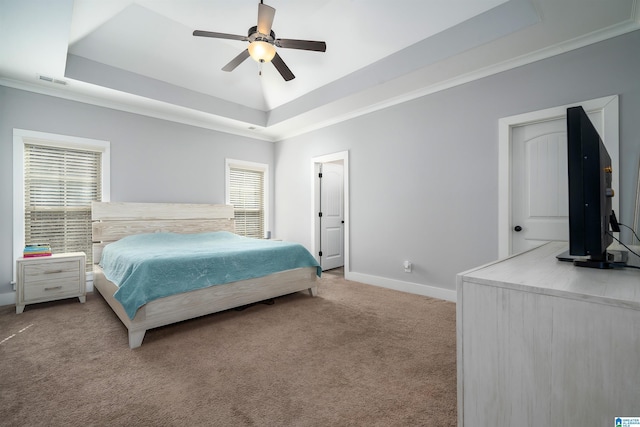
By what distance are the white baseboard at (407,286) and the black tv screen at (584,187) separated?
234cm

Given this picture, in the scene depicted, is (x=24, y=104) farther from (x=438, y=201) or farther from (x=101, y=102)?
(x=438, y=201)

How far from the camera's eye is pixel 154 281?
7.60 ft

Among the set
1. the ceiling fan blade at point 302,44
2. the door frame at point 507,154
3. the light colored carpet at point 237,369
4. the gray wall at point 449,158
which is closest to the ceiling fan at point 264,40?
the ceiling fan blade at point 302,44

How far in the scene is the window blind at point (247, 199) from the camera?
5.31 meters

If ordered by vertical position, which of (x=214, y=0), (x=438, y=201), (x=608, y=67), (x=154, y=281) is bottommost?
(x=154, y=281)

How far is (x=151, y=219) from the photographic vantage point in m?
4.07

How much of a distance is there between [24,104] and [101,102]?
75 centimetres

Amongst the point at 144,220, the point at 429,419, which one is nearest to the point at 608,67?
the point at 429,419

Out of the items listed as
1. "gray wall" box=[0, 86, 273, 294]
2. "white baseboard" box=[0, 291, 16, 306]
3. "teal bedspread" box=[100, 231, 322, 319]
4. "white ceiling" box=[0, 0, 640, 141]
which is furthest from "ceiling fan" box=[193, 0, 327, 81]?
"white baseboard" box=[0, 291, 16, 306]

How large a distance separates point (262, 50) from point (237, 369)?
252cm

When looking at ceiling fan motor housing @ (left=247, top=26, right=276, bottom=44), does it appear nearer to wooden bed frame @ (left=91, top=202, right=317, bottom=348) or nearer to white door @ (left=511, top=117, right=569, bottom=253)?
wooden bed frame @ (left=91, top=202, right=317, bottom=348)

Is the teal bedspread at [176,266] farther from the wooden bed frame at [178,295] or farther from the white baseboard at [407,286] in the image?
the white baseboard at [407,286]

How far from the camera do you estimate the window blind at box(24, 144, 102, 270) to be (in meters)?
3.42

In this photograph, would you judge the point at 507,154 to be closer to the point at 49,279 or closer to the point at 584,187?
the point at 584,187
